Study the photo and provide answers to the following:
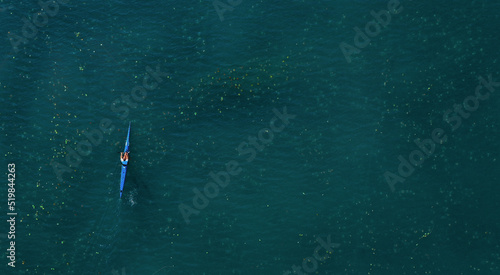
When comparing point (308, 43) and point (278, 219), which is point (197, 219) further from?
point (308, 43)

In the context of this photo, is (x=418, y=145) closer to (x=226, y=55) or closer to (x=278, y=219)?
(x=278, y=219)

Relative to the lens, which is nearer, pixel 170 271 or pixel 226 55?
pixel 170 271

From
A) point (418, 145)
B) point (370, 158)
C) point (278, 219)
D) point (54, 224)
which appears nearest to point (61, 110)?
point (54, 224)

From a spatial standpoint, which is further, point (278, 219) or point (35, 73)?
point (35, 73)

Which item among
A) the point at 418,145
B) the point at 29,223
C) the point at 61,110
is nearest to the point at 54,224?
the point at 29,223

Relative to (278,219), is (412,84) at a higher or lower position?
higher

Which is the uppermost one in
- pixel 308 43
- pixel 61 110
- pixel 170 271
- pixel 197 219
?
pixel 308 43
